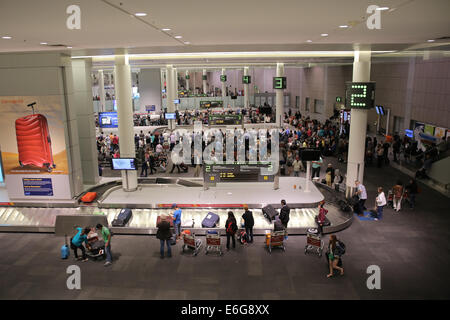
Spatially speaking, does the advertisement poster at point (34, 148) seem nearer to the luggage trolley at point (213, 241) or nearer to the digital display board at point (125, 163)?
the digital display board at point (125, 163)

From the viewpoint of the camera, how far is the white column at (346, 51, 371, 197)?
45.2ft

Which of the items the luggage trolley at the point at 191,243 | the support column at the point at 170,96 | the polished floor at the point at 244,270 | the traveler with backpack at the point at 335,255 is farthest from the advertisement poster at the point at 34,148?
the support column at the point at 170,96

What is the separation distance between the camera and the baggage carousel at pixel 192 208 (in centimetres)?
1216

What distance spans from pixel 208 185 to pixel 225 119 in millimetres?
16958

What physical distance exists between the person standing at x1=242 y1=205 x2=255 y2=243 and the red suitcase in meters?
7.73

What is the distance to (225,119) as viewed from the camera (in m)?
31.1

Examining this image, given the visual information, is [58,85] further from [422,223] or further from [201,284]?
[422,223]

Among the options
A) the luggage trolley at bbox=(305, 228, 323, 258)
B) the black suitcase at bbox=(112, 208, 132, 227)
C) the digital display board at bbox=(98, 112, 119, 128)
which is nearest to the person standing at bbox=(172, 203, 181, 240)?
the black suitcase at bbox=(112, 208, 132, 227)

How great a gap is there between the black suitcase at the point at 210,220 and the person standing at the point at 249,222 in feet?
4.42

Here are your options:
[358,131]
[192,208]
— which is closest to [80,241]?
[192,208]

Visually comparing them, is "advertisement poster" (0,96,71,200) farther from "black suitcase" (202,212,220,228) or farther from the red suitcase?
"black suitcase" (202,212,220,228)
